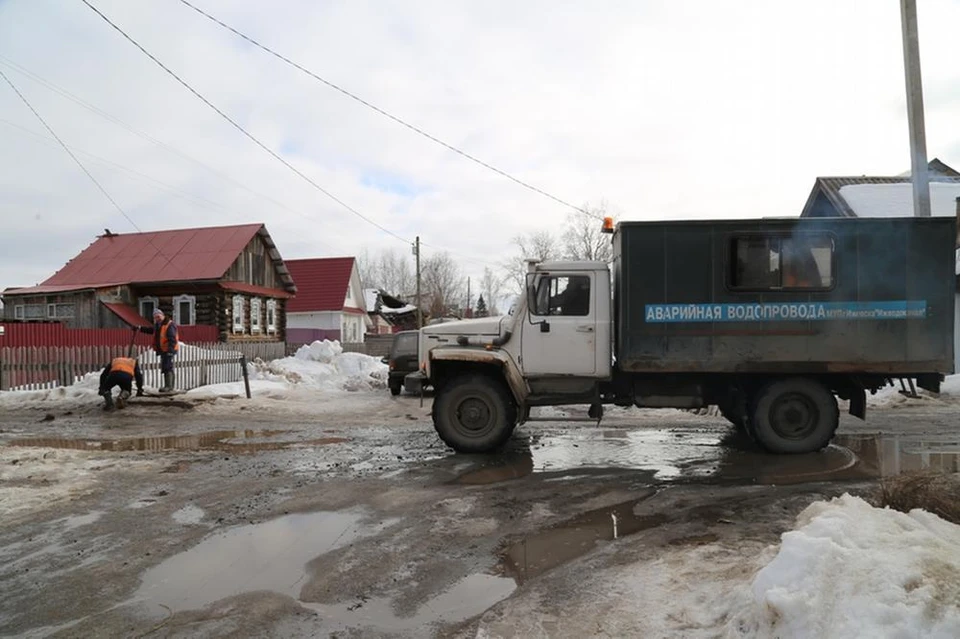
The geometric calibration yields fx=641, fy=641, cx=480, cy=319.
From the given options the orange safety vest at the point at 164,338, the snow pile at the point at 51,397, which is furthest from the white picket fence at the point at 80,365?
the orange safety vest at the point at 164,338

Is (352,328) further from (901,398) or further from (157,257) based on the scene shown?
(901,398)

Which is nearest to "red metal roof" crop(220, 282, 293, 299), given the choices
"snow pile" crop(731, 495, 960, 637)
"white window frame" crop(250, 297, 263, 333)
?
"white window frame" crop(250, 297, 263, 333)

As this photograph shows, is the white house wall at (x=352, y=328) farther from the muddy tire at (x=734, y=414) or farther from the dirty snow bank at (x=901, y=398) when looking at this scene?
the muddy tire at (x=734, y=414)

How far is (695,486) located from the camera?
276 inches

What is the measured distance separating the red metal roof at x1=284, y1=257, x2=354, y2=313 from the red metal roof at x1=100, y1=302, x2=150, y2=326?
53.3 feet

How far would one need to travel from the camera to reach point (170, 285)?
1063 inches

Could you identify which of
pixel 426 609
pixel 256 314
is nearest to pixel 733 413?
pixel 426 609

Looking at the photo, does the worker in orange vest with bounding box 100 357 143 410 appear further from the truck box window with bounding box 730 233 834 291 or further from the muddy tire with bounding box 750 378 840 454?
the muddy tire with bounding box 750 378 840 454

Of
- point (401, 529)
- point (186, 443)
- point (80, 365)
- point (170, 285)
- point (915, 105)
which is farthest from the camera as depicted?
point (170, 285)

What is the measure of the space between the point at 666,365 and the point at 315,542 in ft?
16.6

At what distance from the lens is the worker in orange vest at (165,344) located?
572 inches

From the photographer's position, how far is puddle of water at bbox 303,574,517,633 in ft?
12.5

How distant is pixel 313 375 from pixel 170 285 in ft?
34.7

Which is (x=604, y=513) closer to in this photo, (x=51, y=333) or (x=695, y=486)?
(x=695, y=486)
